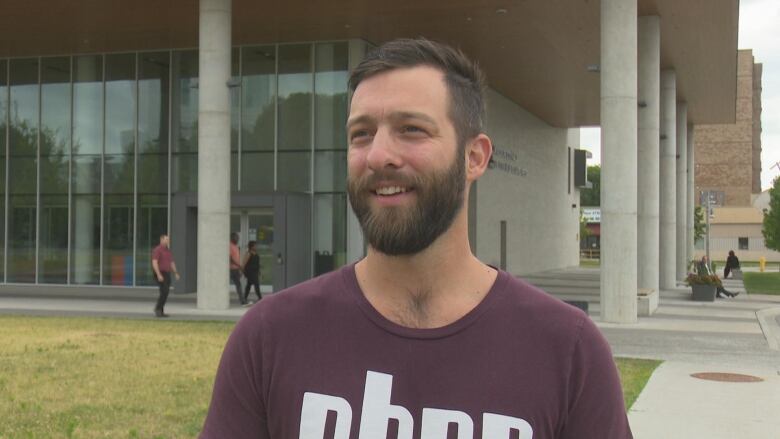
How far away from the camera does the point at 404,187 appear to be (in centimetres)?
172

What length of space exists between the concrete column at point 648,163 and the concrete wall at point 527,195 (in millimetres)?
6461

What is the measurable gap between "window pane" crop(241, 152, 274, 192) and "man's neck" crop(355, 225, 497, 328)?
23.6 metres

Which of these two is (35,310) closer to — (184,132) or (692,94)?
(184,132)

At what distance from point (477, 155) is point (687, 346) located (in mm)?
13523

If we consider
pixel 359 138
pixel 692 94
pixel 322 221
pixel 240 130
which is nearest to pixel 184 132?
pixel 240 130

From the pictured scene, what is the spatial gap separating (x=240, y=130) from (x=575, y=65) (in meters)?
12.0

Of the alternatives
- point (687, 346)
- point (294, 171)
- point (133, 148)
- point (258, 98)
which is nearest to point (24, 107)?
point (133, 148)

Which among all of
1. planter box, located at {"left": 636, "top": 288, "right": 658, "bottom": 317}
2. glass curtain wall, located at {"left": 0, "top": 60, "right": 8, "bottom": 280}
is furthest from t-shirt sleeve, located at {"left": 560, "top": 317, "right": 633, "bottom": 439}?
glass curtain wall, located at {"left": 0, "top": 60, "right": 8, "bottom": 280}

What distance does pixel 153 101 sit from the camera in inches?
1046

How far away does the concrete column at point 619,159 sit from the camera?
56.1 ft

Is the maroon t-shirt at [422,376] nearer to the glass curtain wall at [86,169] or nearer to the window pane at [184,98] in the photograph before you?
the window pane at [184,98]

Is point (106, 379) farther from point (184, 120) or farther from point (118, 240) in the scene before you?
point (118, 240)

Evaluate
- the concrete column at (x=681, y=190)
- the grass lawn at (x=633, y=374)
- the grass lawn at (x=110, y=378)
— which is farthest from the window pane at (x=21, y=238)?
the concrete column at (x=681, y=190)

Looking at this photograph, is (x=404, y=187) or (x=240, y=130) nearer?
(x=404, y=187)
